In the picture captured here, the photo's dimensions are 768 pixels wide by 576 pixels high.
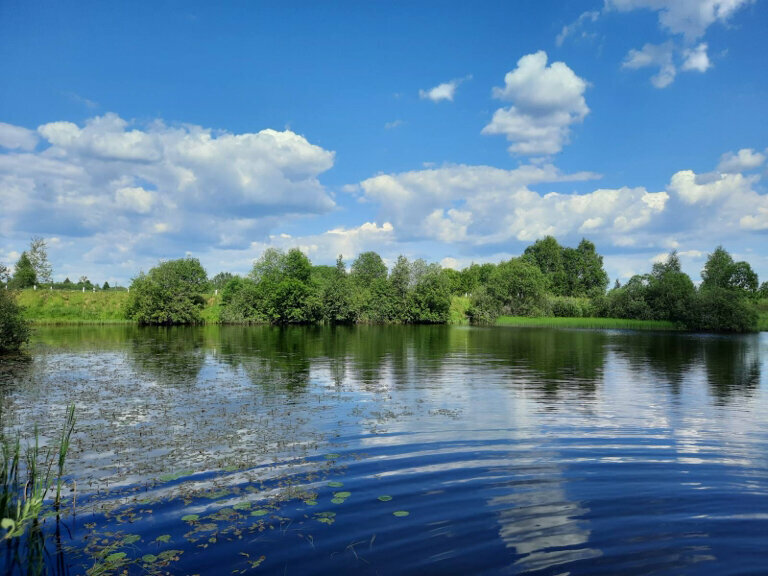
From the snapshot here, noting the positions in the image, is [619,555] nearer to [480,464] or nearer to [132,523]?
[480,464]

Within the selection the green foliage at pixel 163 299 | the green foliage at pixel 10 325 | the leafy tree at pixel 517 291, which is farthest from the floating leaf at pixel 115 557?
the leafy tree at pixel 517 291

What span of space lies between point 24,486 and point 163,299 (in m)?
89.9

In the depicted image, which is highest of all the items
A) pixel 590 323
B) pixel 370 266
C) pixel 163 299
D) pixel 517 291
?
pixel 370 266

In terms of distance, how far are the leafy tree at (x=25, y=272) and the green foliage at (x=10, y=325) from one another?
74.4m

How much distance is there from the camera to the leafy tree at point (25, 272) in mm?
94562

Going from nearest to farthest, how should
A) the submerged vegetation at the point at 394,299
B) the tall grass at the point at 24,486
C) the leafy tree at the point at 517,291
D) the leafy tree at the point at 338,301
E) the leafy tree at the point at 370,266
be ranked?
the tall grass at the point at 24,486 → the submerged vegetation at the point at 394,299 → the leafy tree at the point at 338,301 → the leafy tree at the point at 517,291 → the leafy tree at the point at 370,266

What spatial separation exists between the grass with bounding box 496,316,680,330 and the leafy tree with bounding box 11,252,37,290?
307ft

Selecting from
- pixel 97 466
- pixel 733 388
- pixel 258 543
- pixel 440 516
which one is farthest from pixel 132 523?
pixel 733 388

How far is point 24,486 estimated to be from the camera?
9.10m

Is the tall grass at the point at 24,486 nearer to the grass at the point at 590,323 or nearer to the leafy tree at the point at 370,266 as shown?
the grass at the point at 590,323

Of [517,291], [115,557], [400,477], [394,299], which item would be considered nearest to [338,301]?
[394,299]

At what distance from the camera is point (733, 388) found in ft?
77.2

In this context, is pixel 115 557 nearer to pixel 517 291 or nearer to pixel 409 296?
pixel 409 296

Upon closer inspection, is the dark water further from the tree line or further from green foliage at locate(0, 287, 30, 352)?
the tree line
